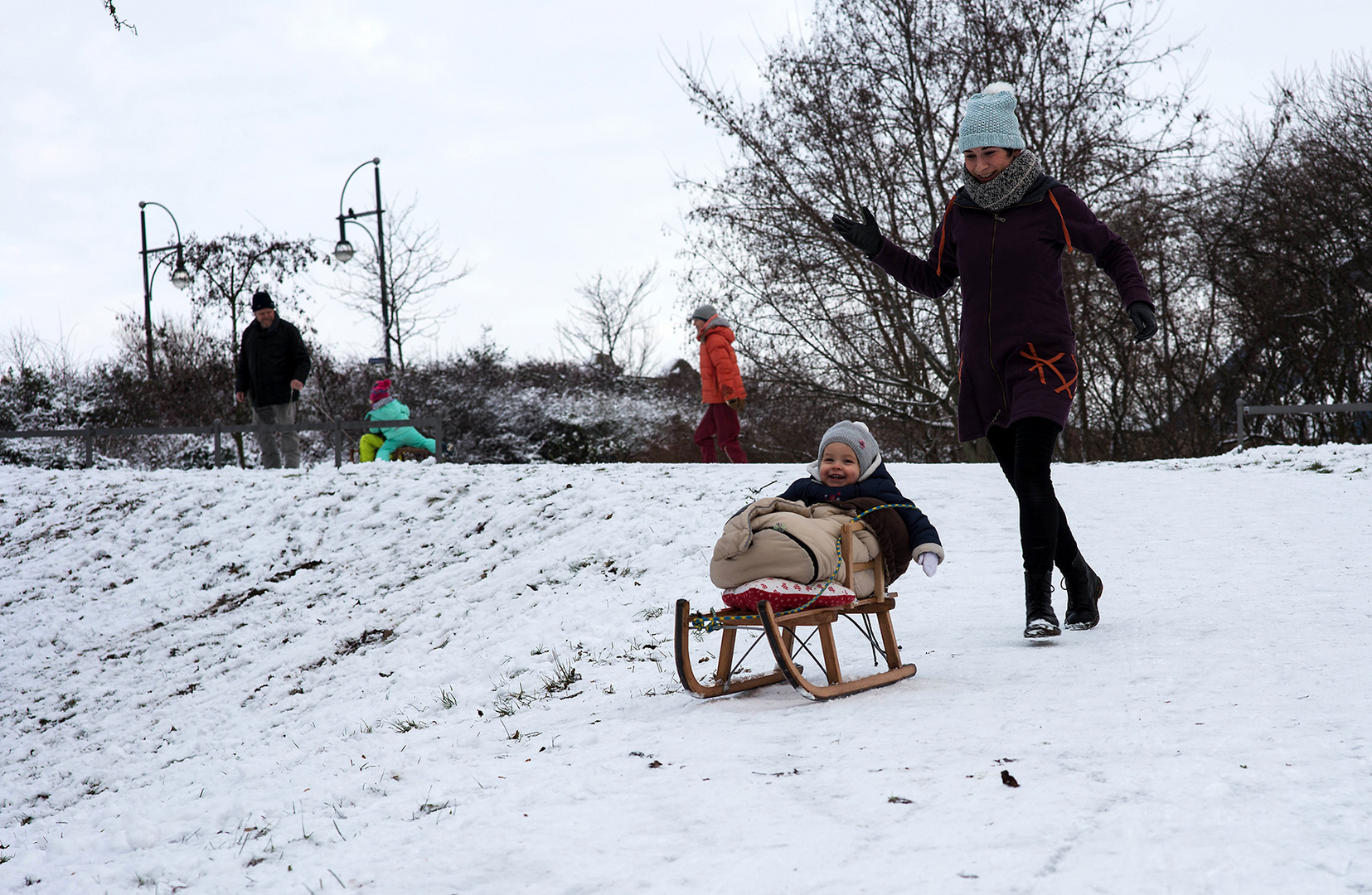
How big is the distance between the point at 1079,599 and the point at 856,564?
1.38 metres

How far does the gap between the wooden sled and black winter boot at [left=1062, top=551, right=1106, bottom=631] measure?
1.04 meters

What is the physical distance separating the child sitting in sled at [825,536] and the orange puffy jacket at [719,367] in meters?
6.17

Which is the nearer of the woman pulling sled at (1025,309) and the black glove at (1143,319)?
the black glove at (1143,319)

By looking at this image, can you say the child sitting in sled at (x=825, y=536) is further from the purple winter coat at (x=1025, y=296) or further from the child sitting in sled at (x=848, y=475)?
the purple winter coat at (x=1025, y=296)

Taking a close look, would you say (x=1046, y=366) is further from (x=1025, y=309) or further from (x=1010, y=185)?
(x=1010, y=185)

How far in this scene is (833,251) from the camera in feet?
55.0

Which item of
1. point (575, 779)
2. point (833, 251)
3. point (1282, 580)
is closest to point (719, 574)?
point (575, 779)

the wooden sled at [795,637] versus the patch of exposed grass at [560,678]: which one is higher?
the wooden sled at [795,637]

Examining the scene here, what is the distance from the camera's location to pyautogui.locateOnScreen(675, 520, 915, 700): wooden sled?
→ 12.4 ft

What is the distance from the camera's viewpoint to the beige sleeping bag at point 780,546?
12.3ft

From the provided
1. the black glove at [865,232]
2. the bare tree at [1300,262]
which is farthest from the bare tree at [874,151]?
the black glove at [865,232]

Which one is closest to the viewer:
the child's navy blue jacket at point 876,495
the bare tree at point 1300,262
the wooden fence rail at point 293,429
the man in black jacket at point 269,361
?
the child's navy blue jacket at point 876,495

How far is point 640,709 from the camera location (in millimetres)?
4117

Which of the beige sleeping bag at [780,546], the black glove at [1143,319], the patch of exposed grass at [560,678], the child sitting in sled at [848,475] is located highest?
the black glove at [1143,319]
